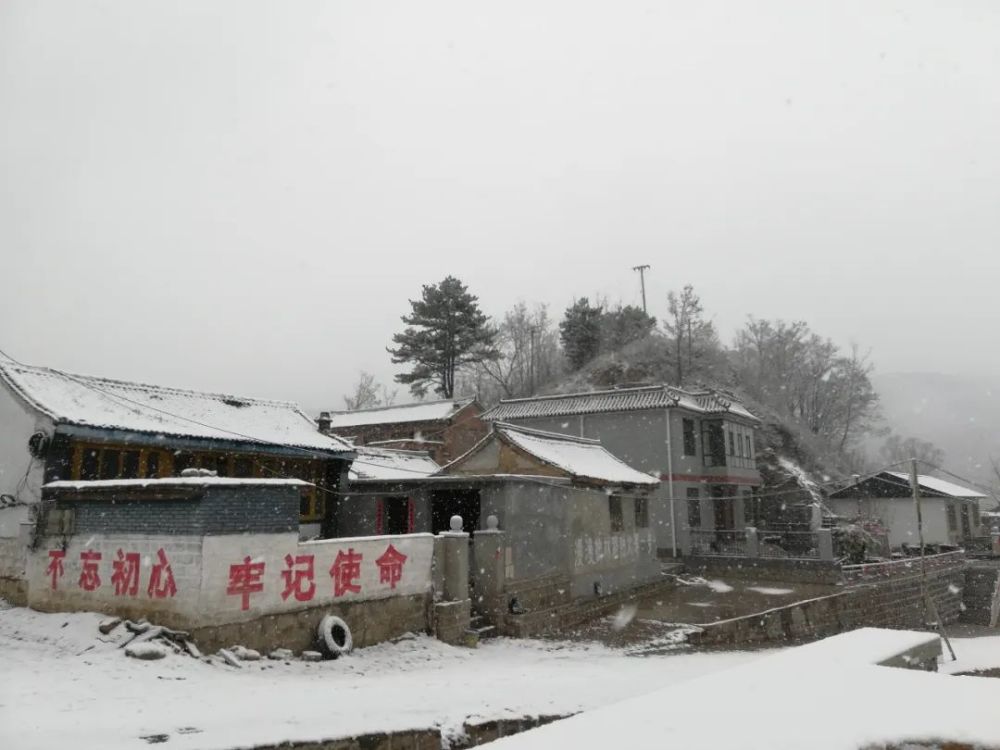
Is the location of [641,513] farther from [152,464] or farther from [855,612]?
[152,464]

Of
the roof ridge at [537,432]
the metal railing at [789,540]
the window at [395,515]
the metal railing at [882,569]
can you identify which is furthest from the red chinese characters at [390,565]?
the metal railing at [789,540]

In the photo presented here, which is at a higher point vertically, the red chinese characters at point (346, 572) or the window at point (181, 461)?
the window at point (181, 461)

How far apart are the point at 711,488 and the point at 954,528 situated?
1393 centimetres

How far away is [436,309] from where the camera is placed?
45.5 metres

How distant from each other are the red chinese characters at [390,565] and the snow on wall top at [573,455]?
22.8ft

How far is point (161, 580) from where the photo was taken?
9.59 m

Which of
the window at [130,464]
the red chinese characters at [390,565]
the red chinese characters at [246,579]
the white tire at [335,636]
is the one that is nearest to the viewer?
the red chinese characters at [246,579]

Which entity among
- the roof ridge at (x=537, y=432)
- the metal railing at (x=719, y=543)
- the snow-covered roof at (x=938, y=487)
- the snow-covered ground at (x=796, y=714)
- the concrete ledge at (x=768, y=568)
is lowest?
the concrete ledge at (x=768, y=568)

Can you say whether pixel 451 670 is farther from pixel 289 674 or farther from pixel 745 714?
pixel 745 714

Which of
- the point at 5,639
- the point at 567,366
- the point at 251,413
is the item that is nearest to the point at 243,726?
the point at 5,639

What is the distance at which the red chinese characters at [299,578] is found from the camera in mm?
10523

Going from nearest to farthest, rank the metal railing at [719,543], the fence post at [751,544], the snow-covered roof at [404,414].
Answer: the fence post at [751,544] < the metal railing at [719,543] < the snow-covered roof at [404,414]

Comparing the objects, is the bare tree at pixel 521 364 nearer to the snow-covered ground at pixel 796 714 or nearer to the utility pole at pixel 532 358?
the utility pole at pixel 532 358

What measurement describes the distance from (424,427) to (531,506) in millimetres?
17787
